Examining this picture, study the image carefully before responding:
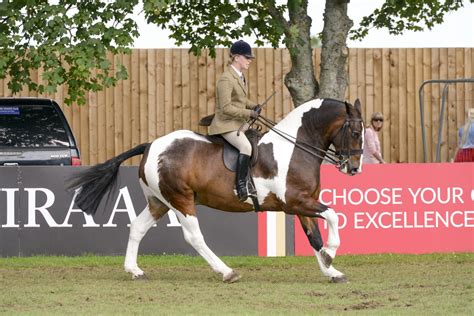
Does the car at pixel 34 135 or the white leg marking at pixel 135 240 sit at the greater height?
the car at pixel 34 135

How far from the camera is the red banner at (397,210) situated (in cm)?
1747

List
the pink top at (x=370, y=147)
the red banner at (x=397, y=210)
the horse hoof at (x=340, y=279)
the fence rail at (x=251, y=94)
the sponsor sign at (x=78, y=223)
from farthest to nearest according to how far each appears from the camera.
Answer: the fence rail at (x=251, y=94), the pink top at (x=370, y=147), the red banner at (x=397, y=210), the sponsor sign at (x=78, y=223), the horse hoof at (x=340, y=279)

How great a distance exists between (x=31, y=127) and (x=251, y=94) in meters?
6.35

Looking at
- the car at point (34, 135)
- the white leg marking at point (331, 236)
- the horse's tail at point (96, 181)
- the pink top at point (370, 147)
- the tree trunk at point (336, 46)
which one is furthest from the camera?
the tree trunk at point (336, 46)

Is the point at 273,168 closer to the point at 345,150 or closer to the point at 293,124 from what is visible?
the point at 293,124

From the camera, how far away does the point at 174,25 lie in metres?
21.3

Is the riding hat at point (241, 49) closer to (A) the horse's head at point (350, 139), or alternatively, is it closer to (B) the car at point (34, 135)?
(A) the horse's head at point (350, 139)

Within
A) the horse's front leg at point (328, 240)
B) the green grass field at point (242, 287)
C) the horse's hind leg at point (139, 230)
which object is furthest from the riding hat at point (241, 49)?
the green grass field at point (242, 287)

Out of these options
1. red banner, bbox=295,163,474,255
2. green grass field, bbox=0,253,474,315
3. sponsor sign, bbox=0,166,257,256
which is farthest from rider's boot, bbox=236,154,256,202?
red banner, bbox=295,163,474,255

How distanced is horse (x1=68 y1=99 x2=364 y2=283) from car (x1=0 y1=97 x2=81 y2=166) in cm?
468

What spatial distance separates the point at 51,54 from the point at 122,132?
21.7ft

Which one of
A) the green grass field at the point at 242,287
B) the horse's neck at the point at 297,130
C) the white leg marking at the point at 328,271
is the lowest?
the green grass field at the point at 242,287

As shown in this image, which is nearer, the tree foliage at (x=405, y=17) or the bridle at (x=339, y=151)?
the bridle at (x=339, y=151)

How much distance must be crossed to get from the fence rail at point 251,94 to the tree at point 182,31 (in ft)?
4.21
